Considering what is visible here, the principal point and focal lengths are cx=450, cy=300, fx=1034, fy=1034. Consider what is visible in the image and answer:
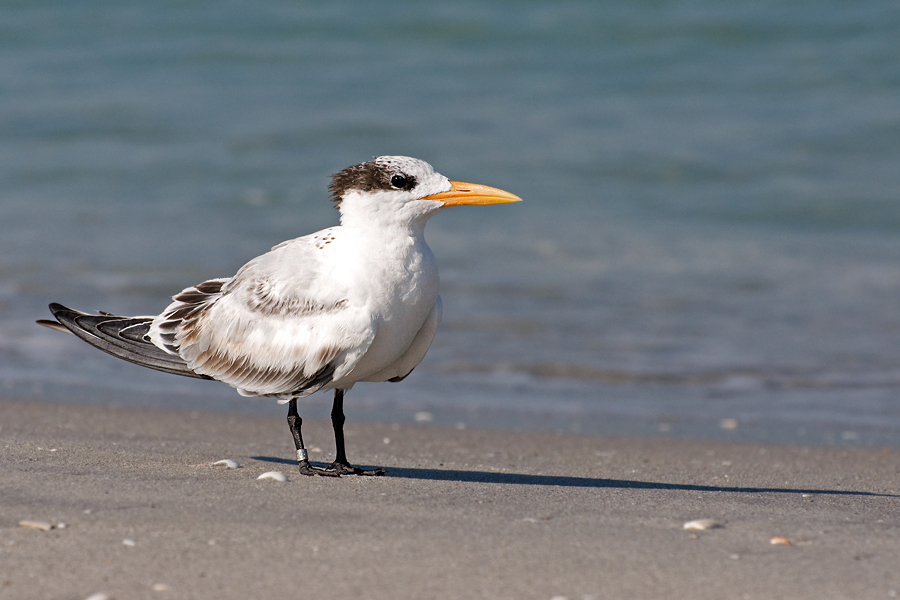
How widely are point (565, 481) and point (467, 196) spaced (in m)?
1.30

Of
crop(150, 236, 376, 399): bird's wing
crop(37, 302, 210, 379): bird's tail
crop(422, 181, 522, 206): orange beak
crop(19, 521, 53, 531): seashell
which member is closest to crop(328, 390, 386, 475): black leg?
crop(150, 236, 376, 399): bird's wing

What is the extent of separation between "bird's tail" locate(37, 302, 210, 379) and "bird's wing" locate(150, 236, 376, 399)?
0.05 metres

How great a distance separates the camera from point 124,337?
4.37 m

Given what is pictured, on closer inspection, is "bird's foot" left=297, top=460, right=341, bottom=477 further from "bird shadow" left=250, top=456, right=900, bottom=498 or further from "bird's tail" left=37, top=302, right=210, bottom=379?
"bird's tail" left=37, top=302, right=210, bottom=379

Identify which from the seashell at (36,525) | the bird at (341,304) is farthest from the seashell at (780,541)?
the seashell at (36,525)

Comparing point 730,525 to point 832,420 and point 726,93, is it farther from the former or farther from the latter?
point 726,93

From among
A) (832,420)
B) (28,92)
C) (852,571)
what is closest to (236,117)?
(28,92)

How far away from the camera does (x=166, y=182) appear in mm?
12984

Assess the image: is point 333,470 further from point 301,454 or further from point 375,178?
point 375,178

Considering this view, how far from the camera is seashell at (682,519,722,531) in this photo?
343 cm

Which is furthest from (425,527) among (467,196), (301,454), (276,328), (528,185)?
(528,185)

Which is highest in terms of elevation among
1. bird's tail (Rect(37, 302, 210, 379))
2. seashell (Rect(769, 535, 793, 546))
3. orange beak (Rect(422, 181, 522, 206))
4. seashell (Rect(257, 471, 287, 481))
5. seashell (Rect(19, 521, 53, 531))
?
orange beak (Rect(422, 181, 522, 206))

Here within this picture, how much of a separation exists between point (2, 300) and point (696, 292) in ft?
19.2

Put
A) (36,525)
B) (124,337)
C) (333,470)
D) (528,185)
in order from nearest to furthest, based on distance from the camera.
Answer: (36,525)
(333,470)
(124,337)
(528,185)
